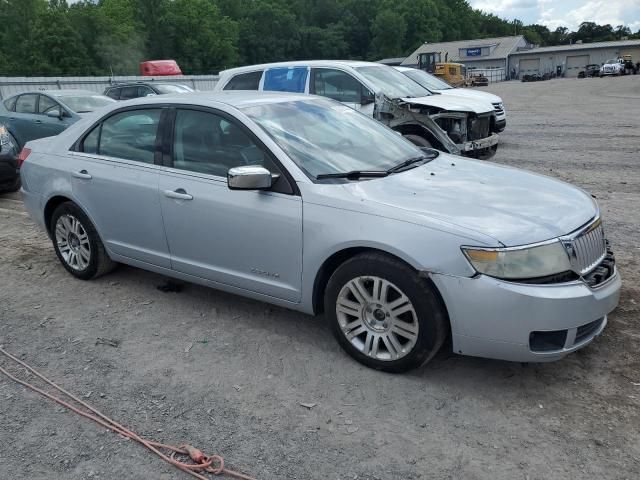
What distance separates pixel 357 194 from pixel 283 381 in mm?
1198

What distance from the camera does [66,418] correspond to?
311 cm

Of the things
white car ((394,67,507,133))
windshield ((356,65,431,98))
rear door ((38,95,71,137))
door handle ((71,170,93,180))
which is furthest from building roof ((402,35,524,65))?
door handle ((71,170,93,180))

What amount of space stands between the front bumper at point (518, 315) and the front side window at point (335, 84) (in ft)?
21.7

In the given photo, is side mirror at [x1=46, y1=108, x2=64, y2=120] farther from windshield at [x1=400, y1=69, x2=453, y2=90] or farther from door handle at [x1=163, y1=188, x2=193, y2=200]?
door handle at [x1=163, y1=188, x2=193, y2=200]

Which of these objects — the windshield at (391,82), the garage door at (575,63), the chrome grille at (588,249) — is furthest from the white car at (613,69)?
the chrome grille at (588,249)

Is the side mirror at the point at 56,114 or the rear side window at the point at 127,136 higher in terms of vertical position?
the rear side window at the point at 127,136

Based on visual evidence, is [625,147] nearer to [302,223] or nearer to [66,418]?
[302,223]

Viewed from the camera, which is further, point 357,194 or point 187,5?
point 187,5

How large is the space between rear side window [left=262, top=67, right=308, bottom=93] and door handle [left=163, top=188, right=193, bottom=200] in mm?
5789

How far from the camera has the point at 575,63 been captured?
83688 millimetres

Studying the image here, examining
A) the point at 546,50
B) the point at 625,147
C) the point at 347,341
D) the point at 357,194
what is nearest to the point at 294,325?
the point at 347,341

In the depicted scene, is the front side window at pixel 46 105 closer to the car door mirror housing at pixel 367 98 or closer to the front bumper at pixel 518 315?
the car door mirror housing at pixel 367 98

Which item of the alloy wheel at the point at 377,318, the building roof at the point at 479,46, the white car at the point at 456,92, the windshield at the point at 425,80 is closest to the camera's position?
the alloy wheel at the point at 377,318

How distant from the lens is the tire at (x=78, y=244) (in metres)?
4.85
